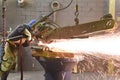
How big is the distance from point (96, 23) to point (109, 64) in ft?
13.5

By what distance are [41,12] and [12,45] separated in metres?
3.70

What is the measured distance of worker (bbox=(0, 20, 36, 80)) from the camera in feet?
8.02

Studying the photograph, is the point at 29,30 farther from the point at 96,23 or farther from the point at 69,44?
the point at 96,23

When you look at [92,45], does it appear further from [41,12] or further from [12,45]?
[41,12]

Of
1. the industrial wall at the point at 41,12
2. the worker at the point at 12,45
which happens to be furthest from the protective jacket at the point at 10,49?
the industrial wall at the point at 41,12

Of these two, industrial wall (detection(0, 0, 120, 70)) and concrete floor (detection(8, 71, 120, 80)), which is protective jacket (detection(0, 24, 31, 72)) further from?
industrial wall (detection(0, 0, 120, 70))

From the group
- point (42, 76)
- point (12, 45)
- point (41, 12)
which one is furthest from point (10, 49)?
point (41, 12)

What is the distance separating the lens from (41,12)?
20.6 ft

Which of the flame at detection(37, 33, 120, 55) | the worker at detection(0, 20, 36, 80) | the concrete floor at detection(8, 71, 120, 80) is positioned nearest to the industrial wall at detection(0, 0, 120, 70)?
the concrete floor at detection(8, 71, 120, 80)

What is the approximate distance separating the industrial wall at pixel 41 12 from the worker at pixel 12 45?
3.50 m

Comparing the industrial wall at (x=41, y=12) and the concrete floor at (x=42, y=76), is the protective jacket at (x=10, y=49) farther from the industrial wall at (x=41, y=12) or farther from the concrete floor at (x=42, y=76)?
the industrial wall at (x=41, y=12)

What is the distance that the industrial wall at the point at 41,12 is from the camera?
6.24 meters

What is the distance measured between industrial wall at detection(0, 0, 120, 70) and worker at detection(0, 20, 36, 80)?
11.5 feet

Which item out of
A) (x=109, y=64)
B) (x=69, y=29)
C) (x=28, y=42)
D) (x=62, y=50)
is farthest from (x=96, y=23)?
(x=109, y=64)
